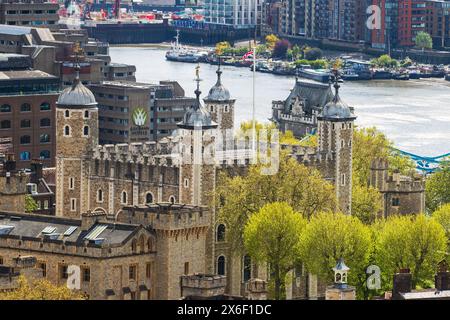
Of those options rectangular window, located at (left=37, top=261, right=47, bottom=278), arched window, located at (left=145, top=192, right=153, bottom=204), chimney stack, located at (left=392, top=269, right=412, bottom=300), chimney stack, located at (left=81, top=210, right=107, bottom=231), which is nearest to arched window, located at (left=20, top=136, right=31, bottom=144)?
arched window, located at (left=145, top=192, right=153, bottom=204)

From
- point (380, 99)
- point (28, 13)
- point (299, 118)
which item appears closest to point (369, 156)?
point (299, 118)

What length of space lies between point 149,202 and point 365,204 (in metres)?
8.24

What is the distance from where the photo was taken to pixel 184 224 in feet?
211

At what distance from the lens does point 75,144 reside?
7662 centimetres

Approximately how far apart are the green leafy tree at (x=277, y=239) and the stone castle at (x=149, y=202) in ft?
5.86

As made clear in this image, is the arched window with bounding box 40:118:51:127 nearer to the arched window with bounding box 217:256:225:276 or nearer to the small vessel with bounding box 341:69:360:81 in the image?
the arched window with bounding box 217:256:225:276

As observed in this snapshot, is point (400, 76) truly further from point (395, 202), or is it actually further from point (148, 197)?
point (148, 197)

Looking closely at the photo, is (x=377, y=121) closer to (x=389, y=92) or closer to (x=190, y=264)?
(x=389, y=92)

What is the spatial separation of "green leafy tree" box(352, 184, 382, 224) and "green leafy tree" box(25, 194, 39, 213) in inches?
412

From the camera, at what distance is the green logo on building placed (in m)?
110

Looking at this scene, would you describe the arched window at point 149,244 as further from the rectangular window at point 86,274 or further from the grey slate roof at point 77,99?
the grey slate roof at point 77,99

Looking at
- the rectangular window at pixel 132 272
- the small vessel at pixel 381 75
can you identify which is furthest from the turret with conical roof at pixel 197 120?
the small vessel at pixel 381 75

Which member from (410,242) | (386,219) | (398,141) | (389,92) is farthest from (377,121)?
(410,242)

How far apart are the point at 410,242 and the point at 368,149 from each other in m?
20.4
